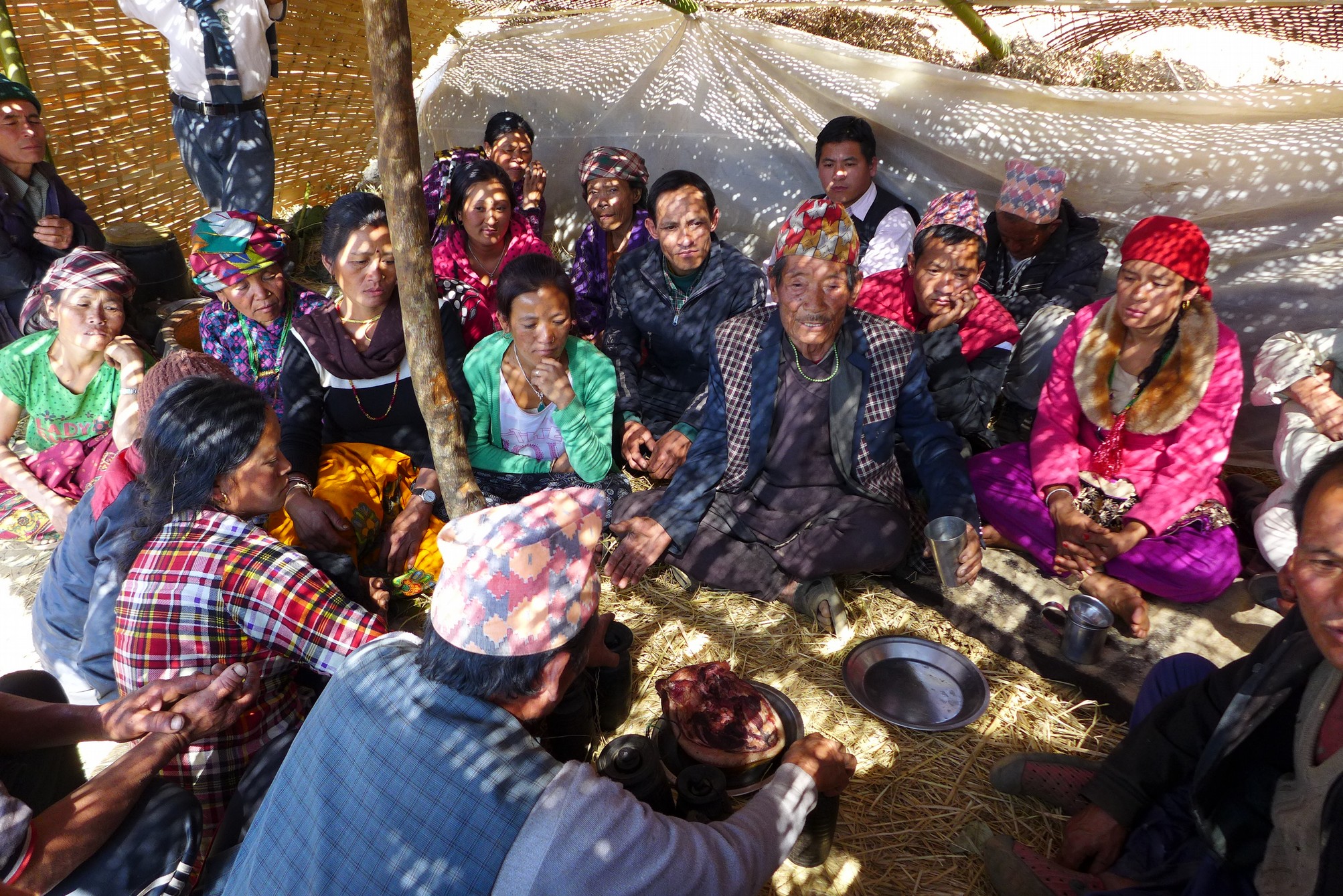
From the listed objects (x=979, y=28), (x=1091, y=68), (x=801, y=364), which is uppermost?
(x=979, y=28)

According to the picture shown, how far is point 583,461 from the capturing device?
12.4ft

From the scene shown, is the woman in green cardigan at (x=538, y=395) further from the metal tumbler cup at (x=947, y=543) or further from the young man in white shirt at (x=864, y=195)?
the young man in white shirt at (x=864, y=195)

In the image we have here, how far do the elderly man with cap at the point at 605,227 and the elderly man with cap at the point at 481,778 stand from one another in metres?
3.69

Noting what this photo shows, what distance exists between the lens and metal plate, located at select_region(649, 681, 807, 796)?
7.82ft

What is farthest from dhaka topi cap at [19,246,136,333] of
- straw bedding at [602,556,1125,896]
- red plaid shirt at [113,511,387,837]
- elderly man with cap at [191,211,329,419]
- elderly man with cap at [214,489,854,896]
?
elderly man with cap at [214,489,854,896]

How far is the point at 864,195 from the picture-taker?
505cm

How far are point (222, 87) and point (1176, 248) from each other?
5.54 meters

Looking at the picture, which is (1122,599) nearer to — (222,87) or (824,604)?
(824,604)

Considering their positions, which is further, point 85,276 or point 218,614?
point 85,276

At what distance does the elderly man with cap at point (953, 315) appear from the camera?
12.7ft

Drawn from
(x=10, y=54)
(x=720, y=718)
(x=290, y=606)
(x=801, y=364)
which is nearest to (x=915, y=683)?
(x=720, y=718)

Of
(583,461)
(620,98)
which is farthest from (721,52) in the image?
(583,461)

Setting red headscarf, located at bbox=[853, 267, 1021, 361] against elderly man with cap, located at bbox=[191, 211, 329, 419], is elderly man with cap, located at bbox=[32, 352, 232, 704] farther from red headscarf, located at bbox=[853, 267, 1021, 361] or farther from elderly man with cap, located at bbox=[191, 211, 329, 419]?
red headscarf, located at bbox=[853, 267, 1021, 361]

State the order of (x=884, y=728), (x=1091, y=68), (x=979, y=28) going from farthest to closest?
(x=1091, y=68) < (x=979, y=28) < (x=884, y=728)
